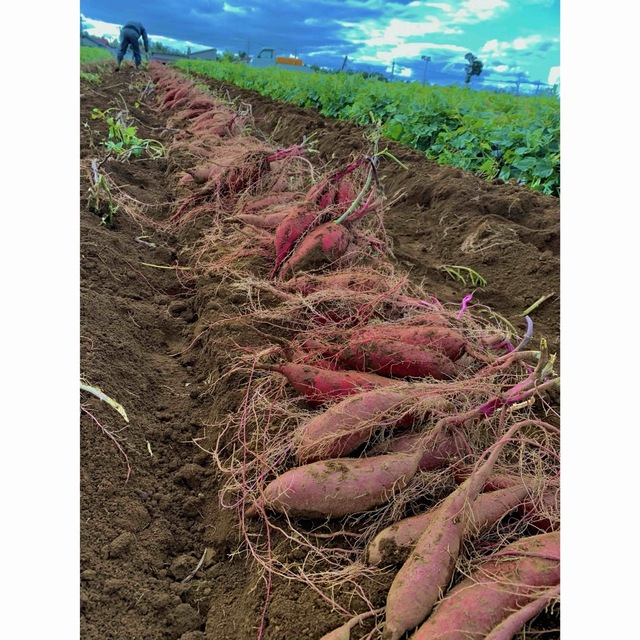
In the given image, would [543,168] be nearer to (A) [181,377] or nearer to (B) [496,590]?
(A) [181,377]

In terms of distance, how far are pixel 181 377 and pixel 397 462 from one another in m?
1.10

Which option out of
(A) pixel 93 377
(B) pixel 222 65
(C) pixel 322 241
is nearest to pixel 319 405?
(A) pixel 93 377

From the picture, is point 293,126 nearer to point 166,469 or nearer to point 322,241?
point 322,241

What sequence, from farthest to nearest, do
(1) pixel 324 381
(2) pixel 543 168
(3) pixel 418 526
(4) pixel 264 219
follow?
1. (2) pixel 543 168
2. (4) pixel 264 219
3. (1) pixel 324 381
4. (3) pixel 418 526

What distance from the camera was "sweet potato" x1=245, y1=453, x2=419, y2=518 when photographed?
1.29m

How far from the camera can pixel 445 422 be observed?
1392 millimetres

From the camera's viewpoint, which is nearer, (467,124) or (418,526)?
(418,526)

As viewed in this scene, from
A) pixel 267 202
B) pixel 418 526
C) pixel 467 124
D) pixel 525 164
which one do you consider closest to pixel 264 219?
pixel 267 202

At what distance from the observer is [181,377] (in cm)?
214

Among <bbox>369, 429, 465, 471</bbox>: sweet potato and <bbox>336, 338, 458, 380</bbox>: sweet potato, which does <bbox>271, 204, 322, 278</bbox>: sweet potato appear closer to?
<bbox>336, 338, 458, 380</bbox>: sweet potato

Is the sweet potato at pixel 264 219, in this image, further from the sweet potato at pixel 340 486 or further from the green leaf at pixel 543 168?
the green leaf at pixel 543 168

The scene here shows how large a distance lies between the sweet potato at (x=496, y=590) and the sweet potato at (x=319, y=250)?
5.07 ft

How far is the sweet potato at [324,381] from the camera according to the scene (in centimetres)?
157

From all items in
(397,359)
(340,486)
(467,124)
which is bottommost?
(340,486)
